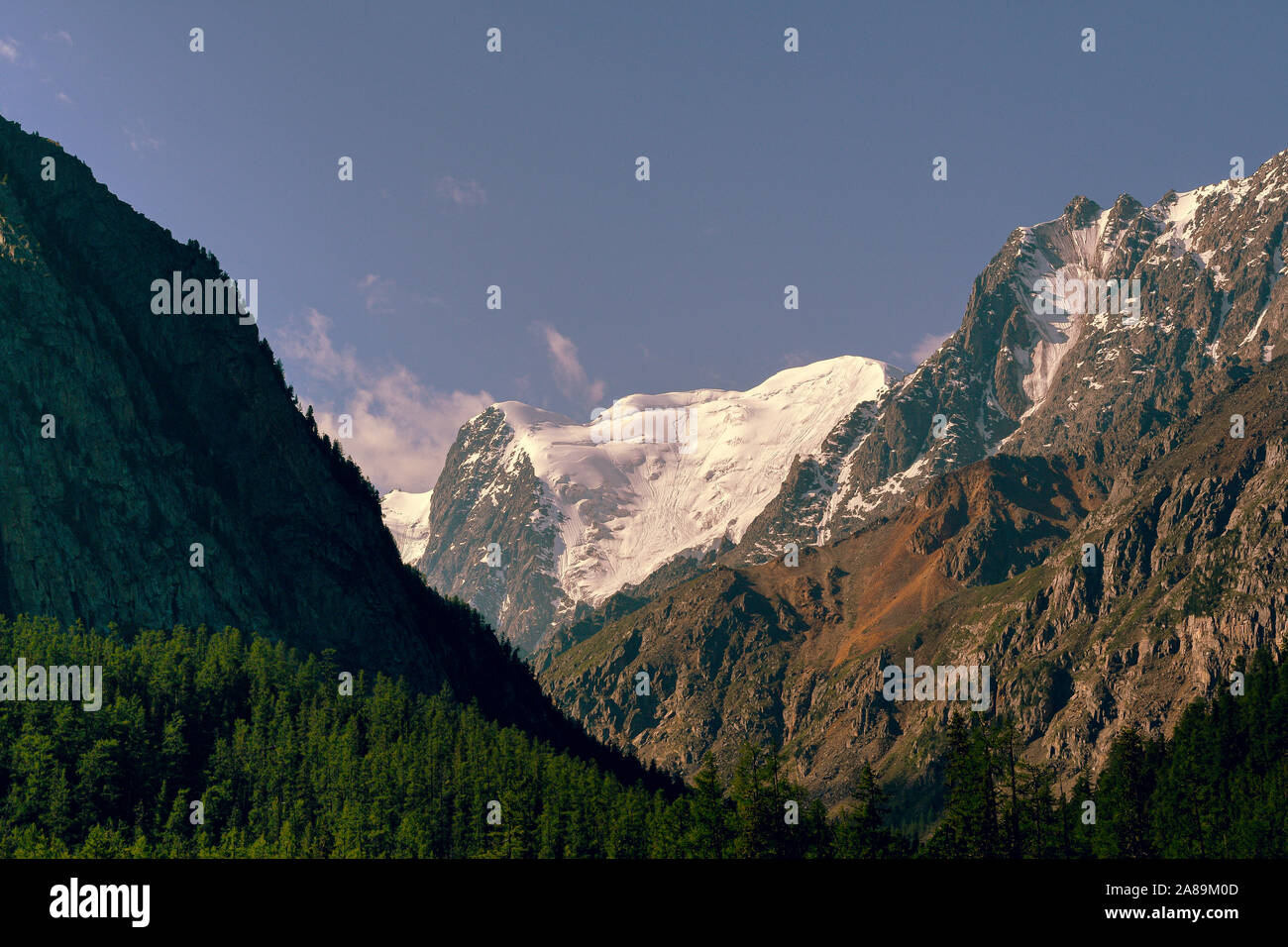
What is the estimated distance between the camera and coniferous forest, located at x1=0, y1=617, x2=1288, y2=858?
125 metres

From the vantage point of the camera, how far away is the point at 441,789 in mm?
156375

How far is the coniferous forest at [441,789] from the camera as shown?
411ft

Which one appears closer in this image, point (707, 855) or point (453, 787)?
point (707, 855)
